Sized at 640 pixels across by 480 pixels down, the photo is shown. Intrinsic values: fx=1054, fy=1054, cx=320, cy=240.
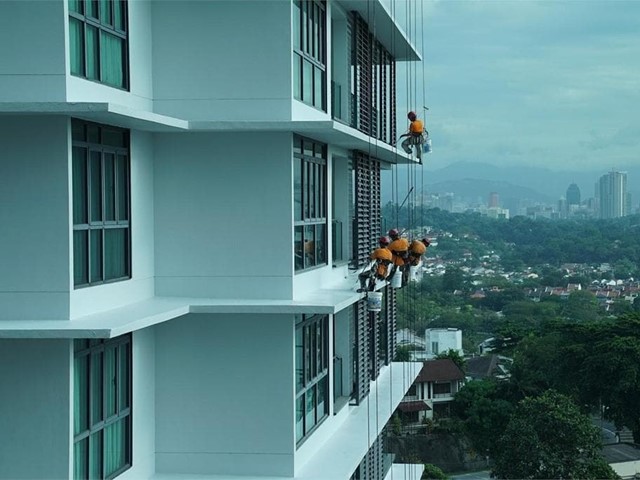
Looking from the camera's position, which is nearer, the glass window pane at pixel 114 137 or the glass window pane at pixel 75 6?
the glass window pane at pixel 75 6

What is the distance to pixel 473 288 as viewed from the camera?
206ft

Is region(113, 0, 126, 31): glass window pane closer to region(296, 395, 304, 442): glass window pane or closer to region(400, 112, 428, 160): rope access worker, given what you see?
region(296, 395, 304, 442): glass window pane

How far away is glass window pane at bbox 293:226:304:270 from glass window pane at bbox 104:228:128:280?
1.35 metres

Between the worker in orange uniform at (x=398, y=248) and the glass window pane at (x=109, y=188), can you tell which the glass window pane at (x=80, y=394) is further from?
the worker in orange uniform at (x=398, y=248)

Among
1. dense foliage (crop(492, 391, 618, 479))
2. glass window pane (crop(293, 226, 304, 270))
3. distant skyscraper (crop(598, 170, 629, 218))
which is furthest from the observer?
distant skyscraper (crop(598, 170, 629, 218))

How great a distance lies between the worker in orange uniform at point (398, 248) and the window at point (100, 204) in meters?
2.82

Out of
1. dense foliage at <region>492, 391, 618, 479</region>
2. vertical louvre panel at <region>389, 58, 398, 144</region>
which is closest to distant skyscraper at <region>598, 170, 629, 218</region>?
dense foliage at <region>492, 391, 618, 479</region>

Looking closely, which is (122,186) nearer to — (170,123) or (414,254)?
(170,123)

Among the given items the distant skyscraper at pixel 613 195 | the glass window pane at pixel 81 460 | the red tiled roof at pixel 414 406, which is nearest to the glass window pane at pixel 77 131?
the glass window pane at pixel 81 460

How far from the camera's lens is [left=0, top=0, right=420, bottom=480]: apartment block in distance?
5.88 m

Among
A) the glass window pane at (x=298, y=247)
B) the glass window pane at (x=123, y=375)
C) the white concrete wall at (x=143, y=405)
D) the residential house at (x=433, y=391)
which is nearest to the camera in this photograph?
the glass window pane at (x=123, y=375)

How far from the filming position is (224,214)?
7348 millimetres

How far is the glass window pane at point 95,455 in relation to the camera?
6.20m

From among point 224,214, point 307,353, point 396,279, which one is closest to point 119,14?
point 224,214
